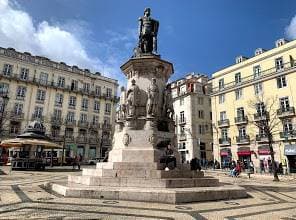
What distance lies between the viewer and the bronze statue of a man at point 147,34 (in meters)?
13.8

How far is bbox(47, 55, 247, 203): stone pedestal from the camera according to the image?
26.0 feet

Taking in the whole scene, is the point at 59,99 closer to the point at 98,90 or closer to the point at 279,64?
the point at 98,90

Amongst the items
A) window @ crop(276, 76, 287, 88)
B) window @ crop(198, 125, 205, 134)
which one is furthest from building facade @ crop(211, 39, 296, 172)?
window @ crop(198, 125, 205, 134)

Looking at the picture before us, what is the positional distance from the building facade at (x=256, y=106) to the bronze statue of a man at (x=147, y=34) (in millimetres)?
22789

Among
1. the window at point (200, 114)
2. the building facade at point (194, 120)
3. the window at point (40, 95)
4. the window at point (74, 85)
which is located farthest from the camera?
the window at point (74, 85)

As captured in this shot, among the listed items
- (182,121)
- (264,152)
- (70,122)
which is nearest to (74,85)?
(70,122)

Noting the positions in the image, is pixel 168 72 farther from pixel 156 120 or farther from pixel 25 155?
pixel 25 155

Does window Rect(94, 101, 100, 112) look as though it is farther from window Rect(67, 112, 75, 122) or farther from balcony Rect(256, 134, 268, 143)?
balcony Rect(256, 134, 268, 143)

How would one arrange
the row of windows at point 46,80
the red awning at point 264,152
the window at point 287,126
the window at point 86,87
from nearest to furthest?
the window at point 287,126, the red awning at point 264,152, the row of windows at point 46,80, the window at point 86,87

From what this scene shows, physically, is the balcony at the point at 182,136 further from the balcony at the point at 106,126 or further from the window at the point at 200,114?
the balcony at the point at 106,126

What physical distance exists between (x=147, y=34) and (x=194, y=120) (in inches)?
1508

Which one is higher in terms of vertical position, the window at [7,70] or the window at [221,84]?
the window at [7,70]

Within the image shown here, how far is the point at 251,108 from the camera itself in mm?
39438

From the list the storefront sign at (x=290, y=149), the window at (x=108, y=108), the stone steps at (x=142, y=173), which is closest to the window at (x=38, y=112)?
the window at (x=108, y=108)
